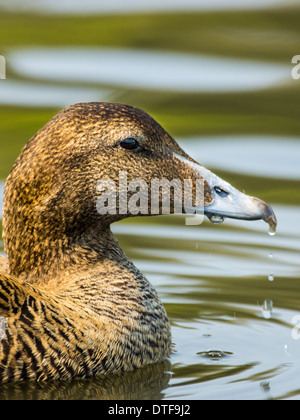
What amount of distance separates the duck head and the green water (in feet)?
3.23

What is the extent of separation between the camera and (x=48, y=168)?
22.7 ft

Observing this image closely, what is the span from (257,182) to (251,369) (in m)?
3.67

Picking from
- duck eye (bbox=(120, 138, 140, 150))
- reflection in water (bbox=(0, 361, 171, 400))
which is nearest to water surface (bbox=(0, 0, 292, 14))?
duck eye (bbox=(120, 138, 140, 150))

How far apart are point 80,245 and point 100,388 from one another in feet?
3.41

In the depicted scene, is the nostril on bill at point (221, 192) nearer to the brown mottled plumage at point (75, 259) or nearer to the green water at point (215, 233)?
the brown mottled plumage at point (75, 259)

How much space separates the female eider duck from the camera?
6.71 meters

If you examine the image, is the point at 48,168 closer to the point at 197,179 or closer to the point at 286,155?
the point at 197,179

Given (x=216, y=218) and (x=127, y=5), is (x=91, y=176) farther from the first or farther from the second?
(x=127, y=5)

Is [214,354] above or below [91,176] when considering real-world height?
below

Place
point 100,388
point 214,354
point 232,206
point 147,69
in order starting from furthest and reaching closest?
point 147,69 < point 214,354 < point 232,206 < point 100,388

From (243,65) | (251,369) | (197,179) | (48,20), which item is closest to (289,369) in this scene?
(251,369)

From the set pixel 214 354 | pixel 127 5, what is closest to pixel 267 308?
pixel 214 354

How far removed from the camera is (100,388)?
6680 millimetres
